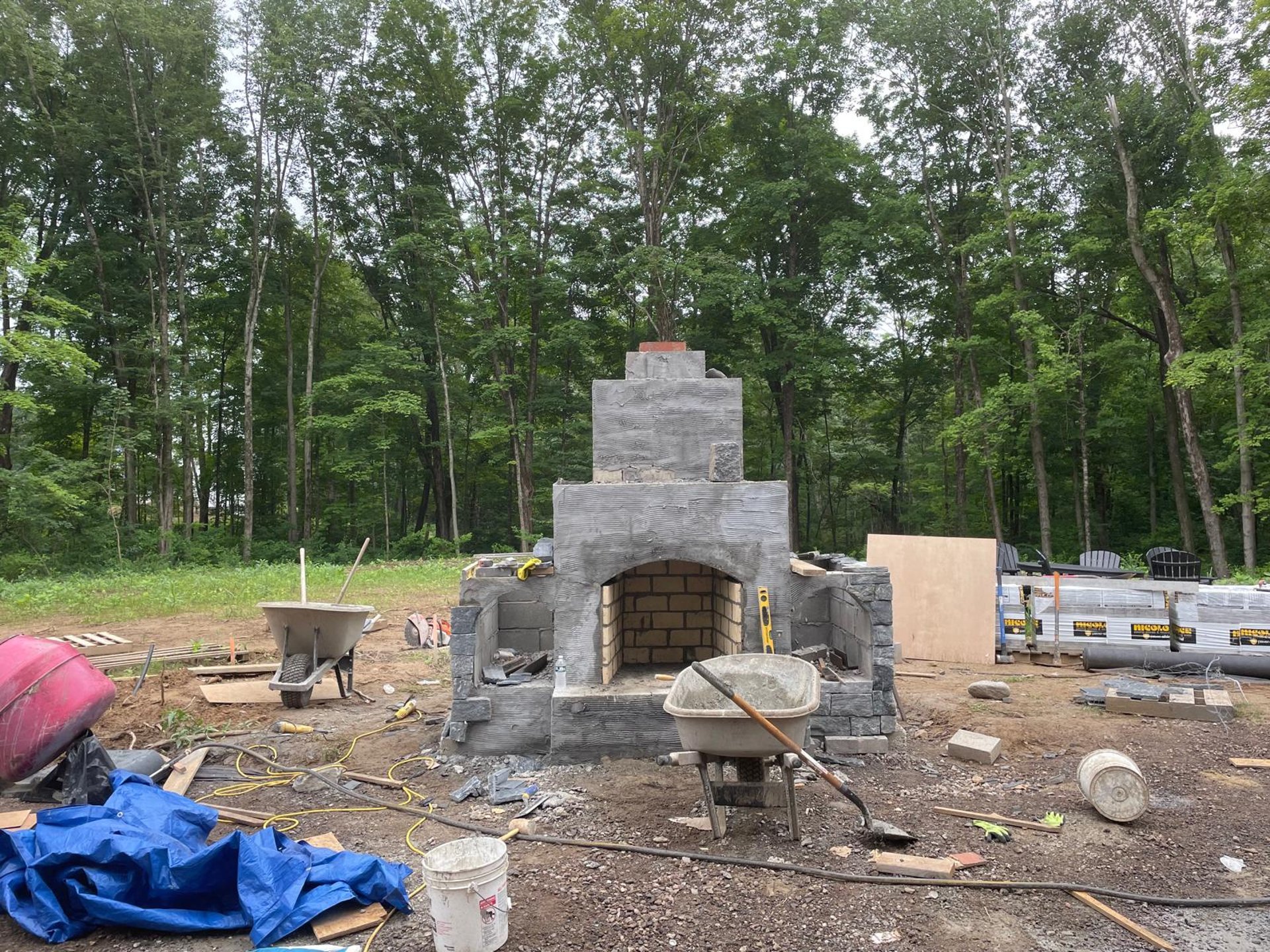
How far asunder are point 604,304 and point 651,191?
3.74m

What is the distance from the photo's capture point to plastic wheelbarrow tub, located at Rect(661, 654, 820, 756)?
412 cm

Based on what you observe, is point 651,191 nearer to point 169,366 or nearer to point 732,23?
point 732,23

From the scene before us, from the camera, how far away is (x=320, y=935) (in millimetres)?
3250

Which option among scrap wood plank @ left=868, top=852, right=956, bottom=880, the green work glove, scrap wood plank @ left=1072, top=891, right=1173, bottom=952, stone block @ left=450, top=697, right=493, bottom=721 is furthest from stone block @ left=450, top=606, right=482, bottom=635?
scrap wood plank @ left=1072, top=891, right=1173, bottom=952

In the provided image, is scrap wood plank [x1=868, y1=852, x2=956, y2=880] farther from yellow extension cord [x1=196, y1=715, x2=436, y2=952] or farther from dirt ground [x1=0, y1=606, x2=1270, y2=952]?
yellow extension cord [x1=196, y1=715, x2=436, y2=952]

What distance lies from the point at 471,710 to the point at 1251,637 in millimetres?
9485

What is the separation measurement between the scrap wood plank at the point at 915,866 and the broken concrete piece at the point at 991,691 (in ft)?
13.5

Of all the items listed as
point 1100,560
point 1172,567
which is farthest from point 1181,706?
point 1100,560

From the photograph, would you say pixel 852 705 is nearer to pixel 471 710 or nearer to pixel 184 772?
pixel 471 710

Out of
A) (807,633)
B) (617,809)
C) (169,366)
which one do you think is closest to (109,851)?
(617,809)

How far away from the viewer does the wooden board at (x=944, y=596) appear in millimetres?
9633

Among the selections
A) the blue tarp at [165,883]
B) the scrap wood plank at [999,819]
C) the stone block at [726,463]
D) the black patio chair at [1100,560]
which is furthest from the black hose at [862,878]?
the black patio chair at [1100,560]

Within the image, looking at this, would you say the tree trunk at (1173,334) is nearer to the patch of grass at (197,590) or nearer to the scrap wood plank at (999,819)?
the scrap wood plank at (999,819)

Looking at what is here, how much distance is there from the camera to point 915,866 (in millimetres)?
3863
